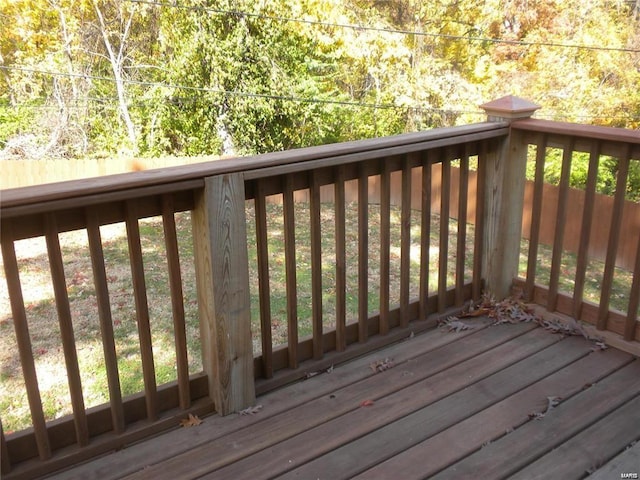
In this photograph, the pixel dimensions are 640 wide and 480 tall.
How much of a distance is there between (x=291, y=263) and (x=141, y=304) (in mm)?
636

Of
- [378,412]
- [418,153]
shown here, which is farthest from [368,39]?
[378,412]

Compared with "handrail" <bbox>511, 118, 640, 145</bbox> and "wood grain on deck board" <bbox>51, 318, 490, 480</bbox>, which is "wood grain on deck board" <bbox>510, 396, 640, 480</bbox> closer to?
"wood grain on deck board" <bbox>51, 318, 490, 480</bbox>

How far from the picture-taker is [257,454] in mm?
2109

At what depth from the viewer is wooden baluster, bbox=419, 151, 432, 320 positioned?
2832 millimetres

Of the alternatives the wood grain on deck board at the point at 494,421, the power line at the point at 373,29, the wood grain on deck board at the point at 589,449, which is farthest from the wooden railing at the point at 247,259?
the power line at the point at 373,29

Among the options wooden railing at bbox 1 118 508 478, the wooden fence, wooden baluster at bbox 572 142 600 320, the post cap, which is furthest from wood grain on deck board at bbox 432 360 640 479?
the wooden fence

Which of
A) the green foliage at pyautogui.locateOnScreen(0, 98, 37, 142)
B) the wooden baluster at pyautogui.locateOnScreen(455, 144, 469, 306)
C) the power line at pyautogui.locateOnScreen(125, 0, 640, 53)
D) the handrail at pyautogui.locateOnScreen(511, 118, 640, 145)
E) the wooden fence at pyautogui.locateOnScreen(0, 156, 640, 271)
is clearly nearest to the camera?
the handrail at pyautogui.locateOnScreen(511, 118, 640, 145)

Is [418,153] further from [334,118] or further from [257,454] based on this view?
[334,118]

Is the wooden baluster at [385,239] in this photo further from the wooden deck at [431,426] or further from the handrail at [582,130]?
the handrail at [582,130]

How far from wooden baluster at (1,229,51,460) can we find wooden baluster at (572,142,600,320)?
233cm

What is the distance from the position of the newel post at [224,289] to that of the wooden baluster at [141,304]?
0.22 metres

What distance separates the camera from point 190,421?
2303 millimetres

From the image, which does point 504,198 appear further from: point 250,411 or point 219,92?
point 219,92

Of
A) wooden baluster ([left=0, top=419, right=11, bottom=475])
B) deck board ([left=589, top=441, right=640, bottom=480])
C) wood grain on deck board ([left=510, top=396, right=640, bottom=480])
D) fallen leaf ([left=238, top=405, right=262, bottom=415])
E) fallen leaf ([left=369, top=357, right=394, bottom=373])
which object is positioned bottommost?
fallen leaf ([left=369, top=357, right=394, bottom=373])
